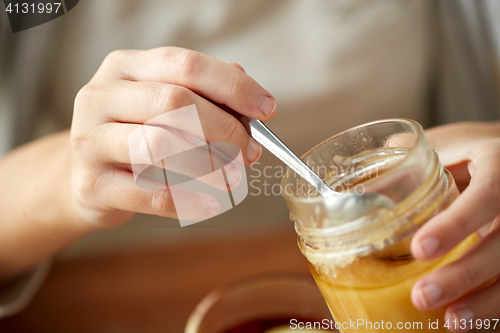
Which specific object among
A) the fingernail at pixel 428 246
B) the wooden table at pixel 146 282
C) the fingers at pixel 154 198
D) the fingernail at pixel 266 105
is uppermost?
the fingernail at pixel 266 105

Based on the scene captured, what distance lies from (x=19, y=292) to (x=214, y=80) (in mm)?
453

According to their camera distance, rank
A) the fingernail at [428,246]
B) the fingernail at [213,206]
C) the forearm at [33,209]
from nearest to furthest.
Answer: the fingernail at [428,246], the fingernail at [213,206], the forearm at [33,209]

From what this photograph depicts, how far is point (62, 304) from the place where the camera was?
543 mm

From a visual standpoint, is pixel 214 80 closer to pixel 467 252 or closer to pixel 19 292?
pixel 467 252

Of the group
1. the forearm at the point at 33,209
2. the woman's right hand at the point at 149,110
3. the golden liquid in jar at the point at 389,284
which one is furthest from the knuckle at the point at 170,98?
the forearm at the point at 33,209

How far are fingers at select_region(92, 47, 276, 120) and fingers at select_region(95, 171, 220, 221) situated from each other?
78mm

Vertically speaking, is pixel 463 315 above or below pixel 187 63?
below

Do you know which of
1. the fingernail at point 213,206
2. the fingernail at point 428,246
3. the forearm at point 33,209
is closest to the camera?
the fingernail at point 428,246

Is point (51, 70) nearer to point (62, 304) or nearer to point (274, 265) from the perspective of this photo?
point (62, 304)

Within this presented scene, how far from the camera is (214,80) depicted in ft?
0.85

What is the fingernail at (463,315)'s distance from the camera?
24cm

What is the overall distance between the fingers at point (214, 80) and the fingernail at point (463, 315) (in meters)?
0.16

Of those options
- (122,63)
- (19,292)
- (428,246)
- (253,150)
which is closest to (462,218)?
(428,246)

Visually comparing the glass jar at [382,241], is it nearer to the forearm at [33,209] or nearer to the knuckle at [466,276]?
the knuckle at [466,276]
